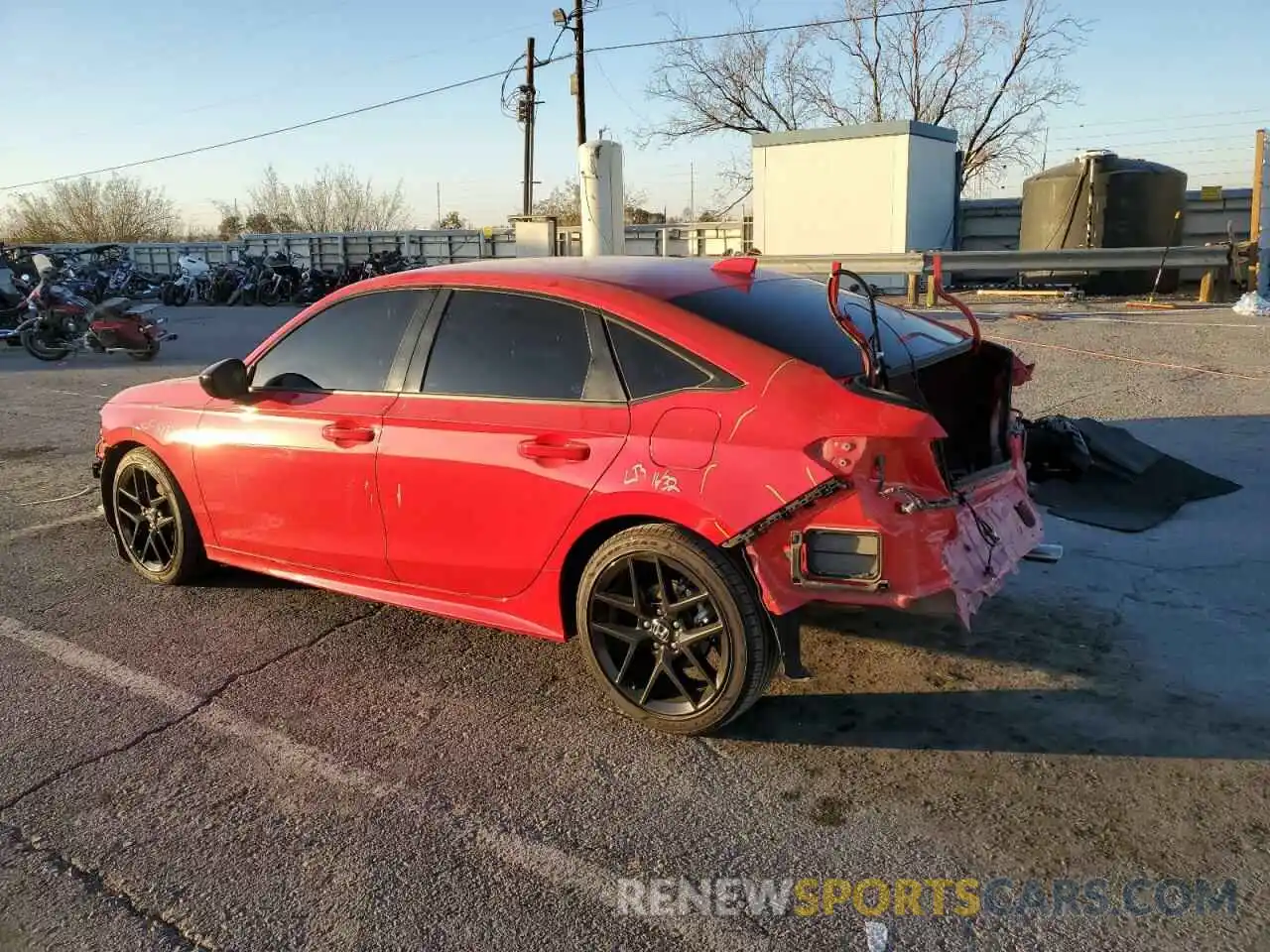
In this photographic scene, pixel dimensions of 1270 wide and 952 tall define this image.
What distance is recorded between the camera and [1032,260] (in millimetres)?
16016

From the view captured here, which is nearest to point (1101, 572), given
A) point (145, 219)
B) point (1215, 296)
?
point (1215, 296)

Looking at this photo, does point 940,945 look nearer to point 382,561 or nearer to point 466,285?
point 382,561

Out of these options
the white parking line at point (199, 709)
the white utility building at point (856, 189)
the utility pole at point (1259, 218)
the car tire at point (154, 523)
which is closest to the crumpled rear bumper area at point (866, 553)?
the white parking line at point (199, 709)

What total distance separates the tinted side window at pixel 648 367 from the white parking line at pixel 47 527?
4432 millimetres

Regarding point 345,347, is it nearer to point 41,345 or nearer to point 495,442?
point 495,442

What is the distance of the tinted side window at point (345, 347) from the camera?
4055 millimetres

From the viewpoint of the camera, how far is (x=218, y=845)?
2830mm

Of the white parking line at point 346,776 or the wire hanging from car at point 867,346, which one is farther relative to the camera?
the wire hanging from car at point 867,346

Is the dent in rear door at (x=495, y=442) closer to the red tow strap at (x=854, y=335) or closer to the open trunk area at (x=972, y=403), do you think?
the red tow strap at (x=854, y=335)

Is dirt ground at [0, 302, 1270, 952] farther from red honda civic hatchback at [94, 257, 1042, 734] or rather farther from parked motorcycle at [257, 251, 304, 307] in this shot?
parked motorcycle at [257, 251, 304, 307]

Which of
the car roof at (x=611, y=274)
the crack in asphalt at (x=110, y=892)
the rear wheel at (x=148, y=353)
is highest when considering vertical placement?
the car roof at (x=611, y=274)

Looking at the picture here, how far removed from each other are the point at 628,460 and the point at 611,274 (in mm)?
888

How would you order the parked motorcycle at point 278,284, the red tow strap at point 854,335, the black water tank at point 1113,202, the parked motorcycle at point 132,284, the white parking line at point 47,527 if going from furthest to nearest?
1. the parked motorcycle at point 132,284
2. the parked motorcycle at point 278,284
3. the black water tank at point 1113,202
4. the white parking line at point 47,527
5. the red tow strap at point 854,335

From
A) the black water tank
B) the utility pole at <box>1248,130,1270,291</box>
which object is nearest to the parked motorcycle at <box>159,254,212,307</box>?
the black water tank
